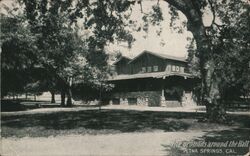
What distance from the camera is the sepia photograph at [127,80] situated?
37.5 feet

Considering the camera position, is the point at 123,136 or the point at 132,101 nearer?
the point at 123,136

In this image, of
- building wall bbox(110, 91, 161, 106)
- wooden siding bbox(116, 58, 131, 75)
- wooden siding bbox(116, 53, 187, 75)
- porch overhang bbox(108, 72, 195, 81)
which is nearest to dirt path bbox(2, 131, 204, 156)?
porch overhang bbox(108, 72, 195, 81)

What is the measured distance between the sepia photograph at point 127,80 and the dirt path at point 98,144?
31 mm

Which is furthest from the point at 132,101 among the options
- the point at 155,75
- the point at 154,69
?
the point at 155,75

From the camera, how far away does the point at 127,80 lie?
45.6m

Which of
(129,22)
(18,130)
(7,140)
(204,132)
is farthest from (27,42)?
(204,132)

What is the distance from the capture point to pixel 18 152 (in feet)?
33.2

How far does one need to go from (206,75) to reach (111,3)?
7060 millimetres

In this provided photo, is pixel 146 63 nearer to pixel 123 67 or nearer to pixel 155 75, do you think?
pixel 123 67

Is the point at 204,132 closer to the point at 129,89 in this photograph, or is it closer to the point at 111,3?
the point at 111,3

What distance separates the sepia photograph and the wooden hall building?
0.14m

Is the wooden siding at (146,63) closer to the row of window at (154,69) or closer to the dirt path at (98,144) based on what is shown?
the row of window at (154,69)

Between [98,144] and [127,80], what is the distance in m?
34.5

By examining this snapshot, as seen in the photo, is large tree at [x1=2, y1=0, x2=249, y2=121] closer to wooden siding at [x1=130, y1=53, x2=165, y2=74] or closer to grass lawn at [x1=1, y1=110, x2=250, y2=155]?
grass lawn at [x1=1, y1=110, x2=250, y2=155]
